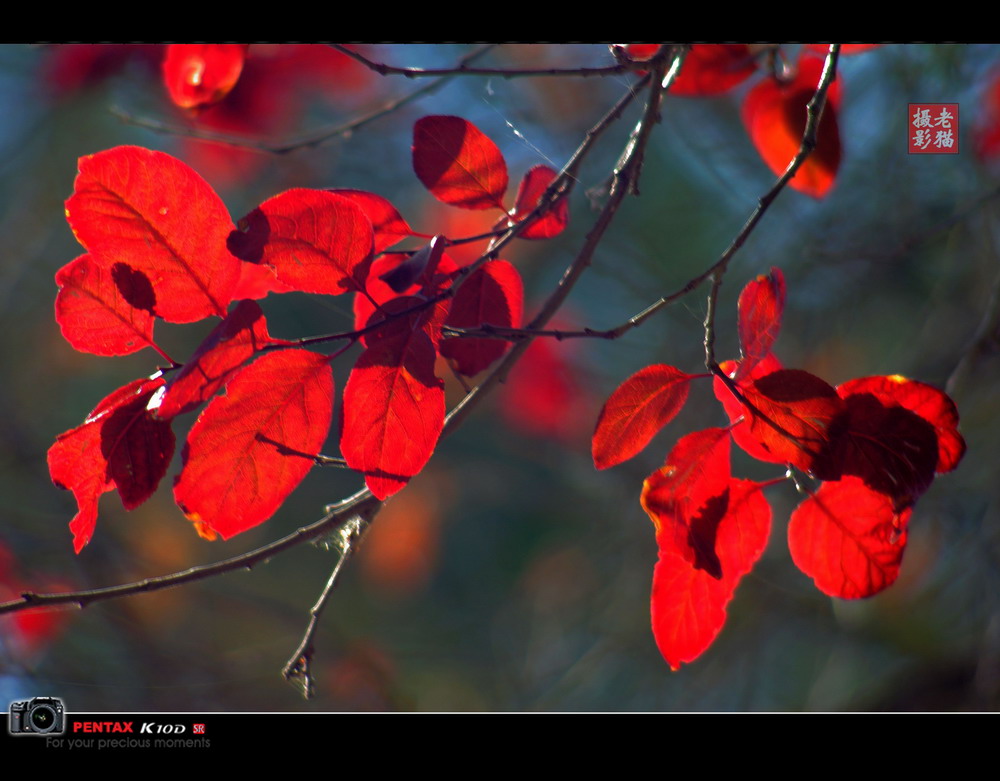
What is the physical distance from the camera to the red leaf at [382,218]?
36 centimetres

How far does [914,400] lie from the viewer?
0.33 meters

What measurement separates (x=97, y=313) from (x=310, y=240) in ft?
0.31

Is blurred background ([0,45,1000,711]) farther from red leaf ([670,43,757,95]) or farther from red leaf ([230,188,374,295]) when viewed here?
red leaf ([230,188,374,295])

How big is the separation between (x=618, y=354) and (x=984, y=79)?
609 millimetres

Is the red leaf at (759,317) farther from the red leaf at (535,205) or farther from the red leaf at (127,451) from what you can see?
the red leaf at (127,451)

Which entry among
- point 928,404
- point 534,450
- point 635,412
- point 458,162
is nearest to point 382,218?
point 458,162

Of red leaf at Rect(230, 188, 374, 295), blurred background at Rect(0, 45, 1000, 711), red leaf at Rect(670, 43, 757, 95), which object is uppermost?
red leaf at Rect(670, 43, 757, 95)

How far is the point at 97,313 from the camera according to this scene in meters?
0.32

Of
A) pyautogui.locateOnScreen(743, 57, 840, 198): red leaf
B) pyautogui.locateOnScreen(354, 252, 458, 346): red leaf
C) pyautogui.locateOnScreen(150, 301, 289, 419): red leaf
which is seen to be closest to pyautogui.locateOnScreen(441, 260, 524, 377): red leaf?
pyautogui.locateOnScreen(354, 252, 458, 346): red leaf

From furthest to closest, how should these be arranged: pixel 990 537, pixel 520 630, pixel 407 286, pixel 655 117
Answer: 1. pixel 520 630
2. pixel 990 537
3. pixel 655 117
4. pixel 407 286

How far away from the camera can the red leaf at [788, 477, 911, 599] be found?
35cm

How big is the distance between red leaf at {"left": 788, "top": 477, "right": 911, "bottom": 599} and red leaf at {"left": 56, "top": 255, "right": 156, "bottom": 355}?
0.31m
